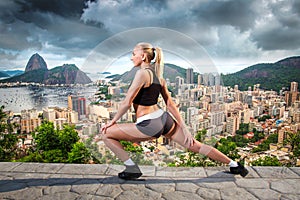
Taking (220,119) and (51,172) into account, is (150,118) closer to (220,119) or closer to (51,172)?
(220,119)

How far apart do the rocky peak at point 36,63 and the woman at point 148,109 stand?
8.49 feet

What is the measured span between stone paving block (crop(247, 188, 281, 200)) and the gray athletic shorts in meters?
1.15

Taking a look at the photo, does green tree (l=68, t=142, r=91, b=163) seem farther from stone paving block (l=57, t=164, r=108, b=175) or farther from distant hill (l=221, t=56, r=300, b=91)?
distant hill (l=221, t=56, r=300, b=91)

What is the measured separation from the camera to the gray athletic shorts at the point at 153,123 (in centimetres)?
199

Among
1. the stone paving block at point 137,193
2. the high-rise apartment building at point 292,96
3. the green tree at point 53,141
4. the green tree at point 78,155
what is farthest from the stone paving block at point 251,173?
the green tree at point 53,141

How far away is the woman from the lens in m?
1.97

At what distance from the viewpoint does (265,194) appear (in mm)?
2330

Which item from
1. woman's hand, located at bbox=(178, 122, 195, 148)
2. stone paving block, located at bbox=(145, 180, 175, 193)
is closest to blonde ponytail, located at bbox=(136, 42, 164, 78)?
woman's hand, located at bbox=(178, 122, 195, 148)

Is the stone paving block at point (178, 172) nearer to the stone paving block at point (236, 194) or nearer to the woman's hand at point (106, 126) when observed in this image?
the stone paving block at point (236, 194)

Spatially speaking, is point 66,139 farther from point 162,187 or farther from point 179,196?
point 179,196

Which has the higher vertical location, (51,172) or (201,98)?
(201,98)

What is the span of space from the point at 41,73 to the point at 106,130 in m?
2.06

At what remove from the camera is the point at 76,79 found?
6.54 ft

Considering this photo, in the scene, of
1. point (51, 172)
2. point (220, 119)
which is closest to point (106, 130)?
point (220, 119)
